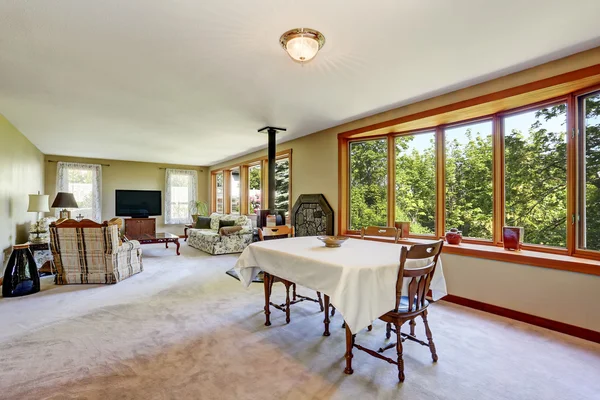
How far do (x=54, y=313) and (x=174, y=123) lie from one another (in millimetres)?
2899

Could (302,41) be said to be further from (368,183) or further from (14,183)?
(14,183)

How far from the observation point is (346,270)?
1738 mm

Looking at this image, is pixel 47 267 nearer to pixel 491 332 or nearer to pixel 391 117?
pixel 391 117

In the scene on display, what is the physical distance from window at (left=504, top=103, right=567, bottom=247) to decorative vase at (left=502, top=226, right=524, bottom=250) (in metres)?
0.17

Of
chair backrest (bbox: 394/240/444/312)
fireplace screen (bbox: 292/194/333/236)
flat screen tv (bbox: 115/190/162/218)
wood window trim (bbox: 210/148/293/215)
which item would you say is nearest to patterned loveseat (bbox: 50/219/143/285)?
fireplace screen (bbox: 292/194/333/236)

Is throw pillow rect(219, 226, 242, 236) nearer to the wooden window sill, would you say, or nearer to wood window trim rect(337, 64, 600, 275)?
wood window trim rect(337, 64, 600, 275)

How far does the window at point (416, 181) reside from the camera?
154 inches

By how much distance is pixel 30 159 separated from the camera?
6051 millimetres

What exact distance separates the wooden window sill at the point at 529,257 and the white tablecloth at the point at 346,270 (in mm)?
1008

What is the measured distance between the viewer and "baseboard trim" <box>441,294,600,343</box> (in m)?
2.38

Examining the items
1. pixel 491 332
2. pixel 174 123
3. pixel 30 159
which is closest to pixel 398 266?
pixel 491 332

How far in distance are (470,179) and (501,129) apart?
62 centimetres

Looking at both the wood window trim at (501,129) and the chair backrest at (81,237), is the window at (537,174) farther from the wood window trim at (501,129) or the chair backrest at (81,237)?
the chair backrest at (81,237)

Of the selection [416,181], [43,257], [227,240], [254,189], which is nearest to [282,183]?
[254,189]
